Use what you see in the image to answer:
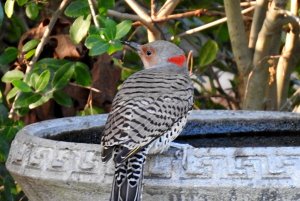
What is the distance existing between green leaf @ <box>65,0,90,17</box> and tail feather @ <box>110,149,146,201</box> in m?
1.40

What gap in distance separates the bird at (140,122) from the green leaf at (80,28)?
2.01 ft

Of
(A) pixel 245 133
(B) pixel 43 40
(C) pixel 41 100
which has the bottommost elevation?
(A) pixel 245 133

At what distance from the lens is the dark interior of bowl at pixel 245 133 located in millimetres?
4125

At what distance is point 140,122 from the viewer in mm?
3369

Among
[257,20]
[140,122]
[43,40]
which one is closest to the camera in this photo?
[140,122]

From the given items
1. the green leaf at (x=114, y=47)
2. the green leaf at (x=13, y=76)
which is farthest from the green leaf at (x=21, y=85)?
the green leaf at (x=114, y=47)

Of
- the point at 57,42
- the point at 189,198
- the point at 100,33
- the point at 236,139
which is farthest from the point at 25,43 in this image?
the point at 189,198

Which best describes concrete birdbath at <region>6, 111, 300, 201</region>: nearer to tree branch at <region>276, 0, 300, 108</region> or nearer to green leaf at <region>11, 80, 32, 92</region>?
green leaf at <region>11, 80, 32, 92</region>

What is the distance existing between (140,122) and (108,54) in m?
1.71

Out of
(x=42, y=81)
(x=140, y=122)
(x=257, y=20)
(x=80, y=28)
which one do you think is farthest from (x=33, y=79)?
(x=140, y=122)

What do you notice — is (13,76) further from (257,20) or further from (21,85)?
(257,20)

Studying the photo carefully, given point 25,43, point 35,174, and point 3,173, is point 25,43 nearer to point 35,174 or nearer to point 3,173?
point 3,173

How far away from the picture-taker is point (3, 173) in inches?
196

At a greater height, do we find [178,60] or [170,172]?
[178,60]
